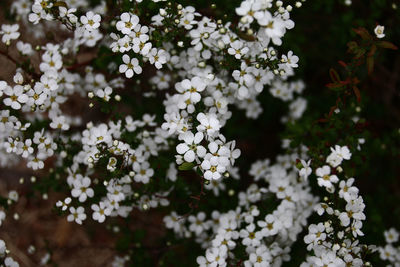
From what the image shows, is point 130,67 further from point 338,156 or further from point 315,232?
point 315,232

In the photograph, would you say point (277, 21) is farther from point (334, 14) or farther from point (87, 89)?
point (334, 14)

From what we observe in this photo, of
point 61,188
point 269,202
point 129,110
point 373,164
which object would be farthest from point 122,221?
point 373,164

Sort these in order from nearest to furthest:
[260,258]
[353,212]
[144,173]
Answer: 1. [353,212]
2. [260,258]
3. [144,173]

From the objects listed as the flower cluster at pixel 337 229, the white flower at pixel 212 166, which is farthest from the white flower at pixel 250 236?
the white flower at pixel 212 166

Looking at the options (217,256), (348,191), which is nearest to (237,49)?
(348,191)

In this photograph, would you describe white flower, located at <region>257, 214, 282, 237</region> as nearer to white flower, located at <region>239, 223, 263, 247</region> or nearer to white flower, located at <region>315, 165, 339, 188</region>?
white flower, located at <region>239, 223, 263, 247</region>

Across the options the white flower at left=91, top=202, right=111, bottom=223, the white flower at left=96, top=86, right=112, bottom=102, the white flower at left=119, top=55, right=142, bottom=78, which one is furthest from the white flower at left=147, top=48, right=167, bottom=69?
the white flower at left=91, top=202, right=111, bottom=223

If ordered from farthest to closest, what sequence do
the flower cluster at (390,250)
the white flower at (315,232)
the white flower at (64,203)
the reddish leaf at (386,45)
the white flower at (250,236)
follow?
the flower cluster at (390,250)
the white flower at (250,236)
the white flower at (64,203)
the reddish leaf at (386,45)
the white flower at (315,232)

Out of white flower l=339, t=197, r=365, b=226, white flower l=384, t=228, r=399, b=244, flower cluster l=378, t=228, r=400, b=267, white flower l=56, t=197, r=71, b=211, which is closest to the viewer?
white flower l=339, t=197, r=365, b=226

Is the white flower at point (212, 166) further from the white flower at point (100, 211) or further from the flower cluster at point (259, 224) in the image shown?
the white flower at point (100, 211)
